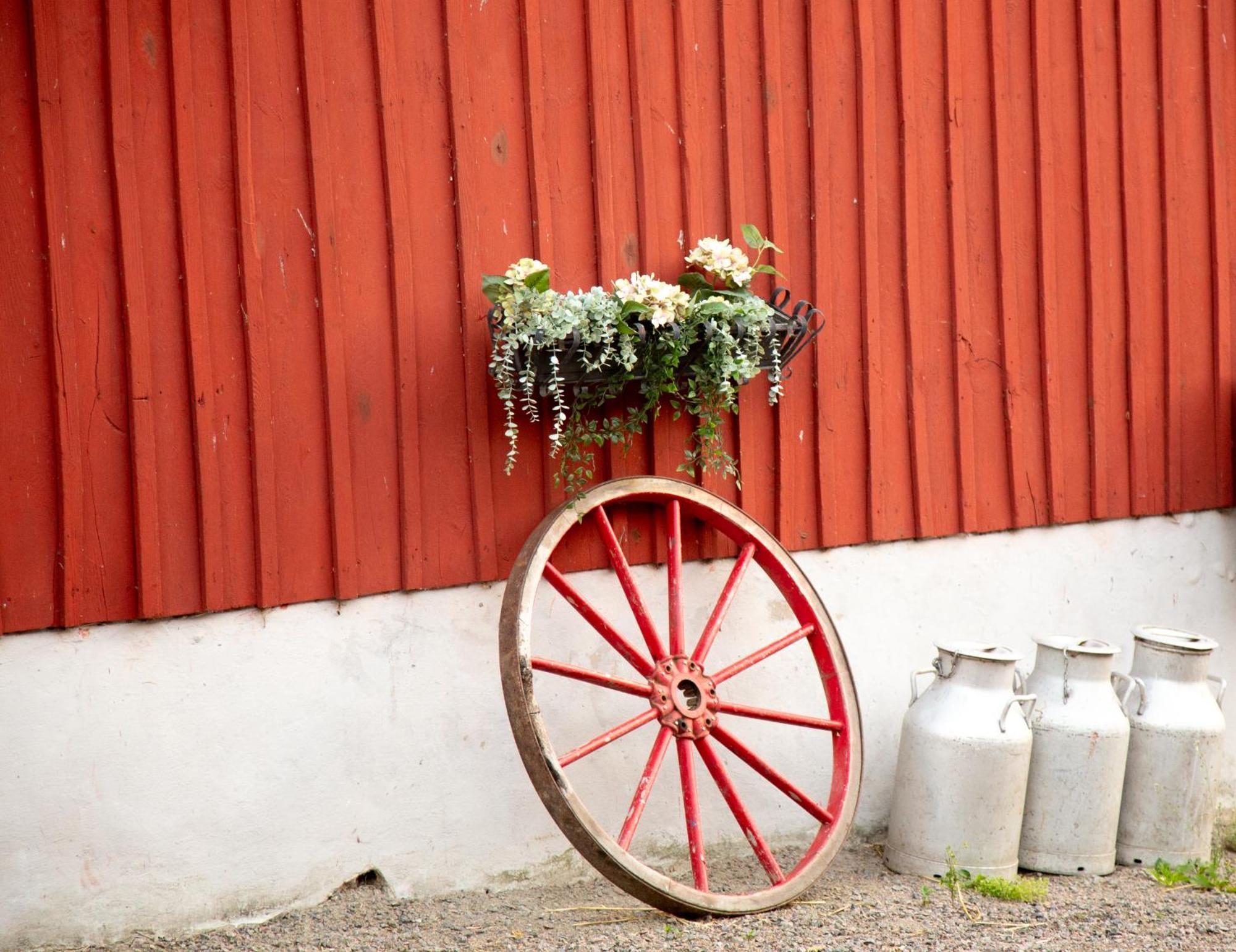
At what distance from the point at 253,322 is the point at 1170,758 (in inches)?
114

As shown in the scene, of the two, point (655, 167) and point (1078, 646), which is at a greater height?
point (655, 167)

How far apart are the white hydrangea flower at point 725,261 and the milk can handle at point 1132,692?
5.39ft

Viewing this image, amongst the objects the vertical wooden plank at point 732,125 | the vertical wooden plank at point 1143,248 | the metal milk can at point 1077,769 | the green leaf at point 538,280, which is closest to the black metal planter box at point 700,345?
the green leaf at point 538,280

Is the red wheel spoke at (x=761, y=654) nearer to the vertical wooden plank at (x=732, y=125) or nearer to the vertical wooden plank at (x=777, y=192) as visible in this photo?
the vertical wooden plank at (x=777, y=192)

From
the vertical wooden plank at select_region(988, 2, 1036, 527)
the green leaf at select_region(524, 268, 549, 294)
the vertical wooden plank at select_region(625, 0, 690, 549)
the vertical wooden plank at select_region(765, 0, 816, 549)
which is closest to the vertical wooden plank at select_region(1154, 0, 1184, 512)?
the vertical wooden plank at select_region(988, 2, 1036, 527)

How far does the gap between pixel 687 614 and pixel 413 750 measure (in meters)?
0.89

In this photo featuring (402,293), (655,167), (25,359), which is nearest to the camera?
(25,359)

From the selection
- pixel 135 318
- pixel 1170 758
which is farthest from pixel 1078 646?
pixel 135 318

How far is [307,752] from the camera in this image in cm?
315

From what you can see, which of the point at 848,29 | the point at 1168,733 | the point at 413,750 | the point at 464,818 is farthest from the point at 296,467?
the point at 1168,733

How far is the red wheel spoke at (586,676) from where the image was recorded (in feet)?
10.3

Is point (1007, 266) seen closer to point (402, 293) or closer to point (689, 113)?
point (689, 113)

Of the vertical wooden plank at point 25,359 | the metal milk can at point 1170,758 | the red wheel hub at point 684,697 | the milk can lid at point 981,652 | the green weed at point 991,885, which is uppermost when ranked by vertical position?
the vertical wooden plank at point 25,359

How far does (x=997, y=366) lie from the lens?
13.5 ft
